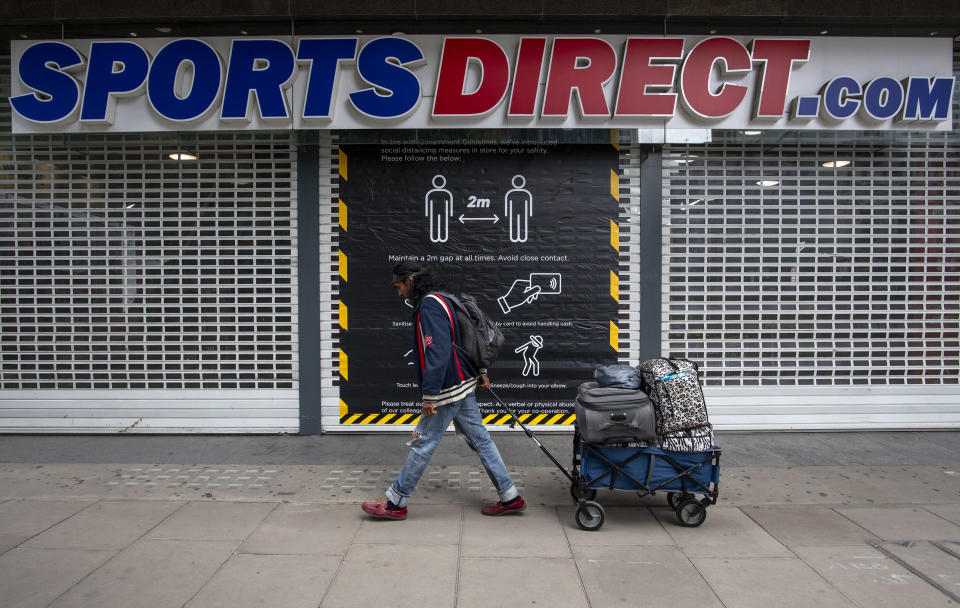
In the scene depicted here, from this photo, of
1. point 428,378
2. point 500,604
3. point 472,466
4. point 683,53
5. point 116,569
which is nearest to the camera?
point 500,604

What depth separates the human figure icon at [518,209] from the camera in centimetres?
712

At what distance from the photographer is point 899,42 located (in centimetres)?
688

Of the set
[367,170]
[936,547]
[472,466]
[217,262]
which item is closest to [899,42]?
[936,547]

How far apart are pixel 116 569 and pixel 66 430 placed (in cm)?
415

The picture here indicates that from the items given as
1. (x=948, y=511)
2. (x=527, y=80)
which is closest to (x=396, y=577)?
(x=948, y=511)

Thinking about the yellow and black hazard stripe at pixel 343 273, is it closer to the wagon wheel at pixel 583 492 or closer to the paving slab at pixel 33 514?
the paving slab at pixel 33 514

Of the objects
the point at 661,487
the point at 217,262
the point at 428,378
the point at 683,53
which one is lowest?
the point at 661,487

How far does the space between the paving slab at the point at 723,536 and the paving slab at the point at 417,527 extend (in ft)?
5.21

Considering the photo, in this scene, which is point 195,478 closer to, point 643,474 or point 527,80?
point 643,474

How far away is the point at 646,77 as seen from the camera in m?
6.75

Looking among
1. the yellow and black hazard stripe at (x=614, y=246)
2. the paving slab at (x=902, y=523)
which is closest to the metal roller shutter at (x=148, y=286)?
the yellow and black hazard stripe at (x=614, y=246)

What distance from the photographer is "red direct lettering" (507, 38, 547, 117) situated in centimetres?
672

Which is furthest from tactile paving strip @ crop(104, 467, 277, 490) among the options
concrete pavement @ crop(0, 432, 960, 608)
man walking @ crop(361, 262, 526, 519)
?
man walking @ crop(361, 262, 526, 519)

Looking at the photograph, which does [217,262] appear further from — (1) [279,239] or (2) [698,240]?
(2) [698,240]
